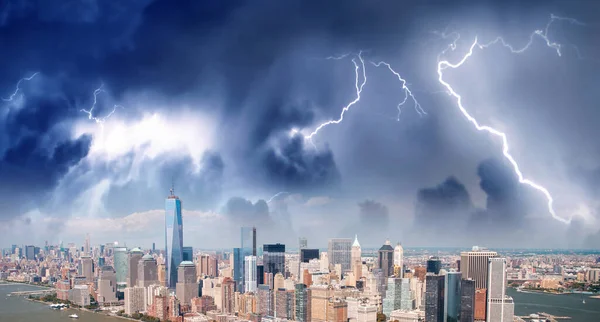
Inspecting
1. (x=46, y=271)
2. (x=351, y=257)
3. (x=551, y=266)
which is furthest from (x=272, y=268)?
(x=46, y=271)

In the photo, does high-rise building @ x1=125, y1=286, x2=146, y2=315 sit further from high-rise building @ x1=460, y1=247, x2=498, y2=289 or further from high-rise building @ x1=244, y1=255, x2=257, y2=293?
high-rise building @ x1=460, y1=247, x2=498, y2=289

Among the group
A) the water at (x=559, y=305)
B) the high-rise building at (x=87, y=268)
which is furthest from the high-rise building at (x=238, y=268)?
the water at (x=559, y=305)

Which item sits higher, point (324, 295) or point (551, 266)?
point (551, 266)

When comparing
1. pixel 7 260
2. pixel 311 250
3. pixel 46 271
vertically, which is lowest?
pixel 46 271

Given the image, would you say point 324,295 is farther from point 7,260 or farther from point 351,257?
point 7,260

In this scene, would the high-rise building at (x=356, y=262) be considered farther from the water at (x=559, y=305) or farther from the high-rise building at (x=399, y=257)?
the water at (x=559, y=305)

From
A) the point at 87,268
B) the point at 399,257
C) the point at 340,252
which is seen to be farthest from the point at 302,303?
the point at 87,268
